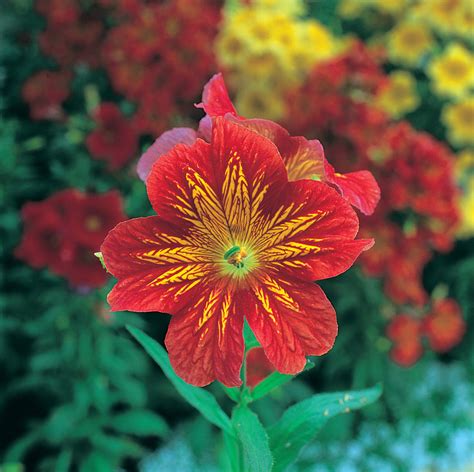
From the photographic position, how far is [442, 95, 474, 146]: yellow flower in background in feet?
9.60

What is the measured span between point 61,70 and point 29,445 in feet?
4.29

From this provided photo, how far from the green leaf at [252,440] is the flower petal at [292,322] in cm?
12

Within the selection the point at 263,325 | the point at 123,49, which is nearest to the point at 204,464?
the point at 123,49

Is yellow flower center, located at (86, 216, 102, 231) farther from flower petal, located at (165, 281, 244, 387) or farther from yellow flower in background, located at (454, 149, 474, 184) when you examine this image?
yellow flower in background, located at (454, 149, 474, 184)

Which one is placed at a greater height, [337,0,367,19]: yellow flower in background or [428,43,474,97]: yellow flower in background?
[337,0,367,19]: yellow flower in background

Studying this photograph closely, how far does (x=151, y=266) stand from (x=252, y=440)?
220 millimetres

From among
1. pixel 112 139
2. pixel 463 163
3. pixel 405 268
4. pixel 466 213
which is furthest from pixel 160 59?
pixel 463 163

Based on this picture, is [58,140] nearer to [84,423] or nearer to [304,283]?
[84,423]

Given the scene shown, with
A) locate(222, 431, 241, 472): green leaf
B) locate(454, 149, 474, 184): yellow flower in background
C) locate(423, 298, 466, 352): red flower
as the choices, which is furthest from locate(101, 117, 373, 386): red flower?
locate(454, 149, 474, 184): yellow flower in background

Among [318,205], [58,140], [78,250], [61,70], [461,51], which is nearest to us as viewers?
[318,205]

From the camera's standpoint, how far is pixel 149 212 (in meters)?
2.15

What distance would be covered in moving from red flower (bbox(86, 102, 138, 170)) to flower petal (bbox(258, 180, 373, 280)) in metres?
1.47

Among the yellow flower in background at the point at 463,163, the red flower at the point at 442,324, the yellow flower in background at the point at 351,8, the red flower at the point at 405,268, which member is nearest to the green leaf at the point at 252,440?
the red flower at the point at 405,268

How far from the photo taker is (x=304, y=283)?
2.31 ft
